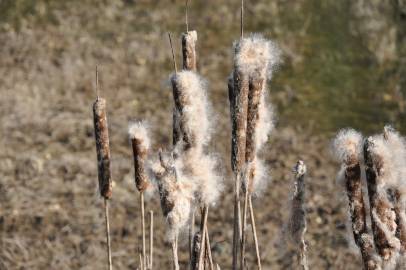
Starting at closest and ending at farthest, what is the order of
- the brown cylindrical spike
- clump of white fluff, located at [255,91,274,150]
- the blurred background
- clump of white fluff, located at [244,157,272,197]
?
the brown cylindrical spike
clump of white fluff, located at [255,91,274,150]
clump of white fluff, located at [244,157,272,197]
the blurred background

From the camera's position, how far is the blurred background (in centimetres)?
428

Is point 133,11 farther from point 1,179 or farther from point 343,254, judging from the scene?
point 343,254

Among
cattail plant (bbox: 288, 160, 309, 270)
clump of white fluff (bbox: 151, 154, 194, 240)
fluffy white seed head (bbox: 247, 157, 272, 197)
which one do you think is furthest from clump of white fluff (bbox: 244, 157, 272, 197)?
clump of white fluff (bbox: 151, 154, 194, 240)

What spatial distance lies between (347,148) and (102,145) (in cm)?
75

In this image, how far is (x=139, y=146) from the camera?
2100mm

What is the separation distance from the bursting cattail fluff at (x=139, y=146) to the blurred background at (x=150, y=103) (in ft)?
3.95

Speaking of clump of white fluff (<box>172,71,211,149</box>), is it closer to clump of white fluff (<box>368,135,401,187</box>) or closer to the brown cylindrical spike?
the brown cylindrical spike

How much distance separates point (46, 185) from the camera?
15.4 ft

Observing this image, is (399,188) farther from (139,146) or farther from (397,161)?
(139,146)

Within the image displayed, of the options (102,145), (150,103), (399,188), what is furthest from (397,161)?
(150,103)

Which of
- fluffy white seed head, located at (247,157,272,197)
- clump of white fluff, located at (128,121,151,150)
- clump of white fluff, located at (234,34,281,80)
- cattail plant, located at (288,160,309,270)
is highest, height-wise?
clump of white fluff, located at (234,34,281,80)

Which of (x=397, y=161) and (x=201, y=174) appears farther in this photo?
(x=201, y=174)

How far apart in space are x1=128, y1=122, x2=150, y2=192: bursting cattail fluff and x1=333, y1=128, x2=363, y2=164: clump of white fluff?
555 millimetres

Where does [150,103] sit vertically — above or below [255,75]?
above
